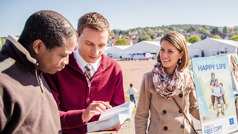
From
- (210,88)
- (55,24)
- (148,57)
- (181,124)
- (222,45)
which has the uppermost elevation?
(55,24)

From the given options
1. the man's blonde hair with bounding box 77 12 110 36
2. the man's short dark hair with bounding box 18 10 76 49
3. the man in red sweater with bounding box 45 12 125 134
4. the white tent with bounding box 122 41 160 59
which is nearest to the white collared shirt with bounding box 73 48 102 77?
the man in red sweater with bounding box 45 12 125 134

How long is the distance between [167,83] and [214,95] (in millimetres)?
558

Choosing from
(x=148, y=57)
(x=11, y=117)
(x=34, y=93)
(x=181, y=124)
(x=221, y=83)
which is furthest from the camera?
(x=148, y=57)

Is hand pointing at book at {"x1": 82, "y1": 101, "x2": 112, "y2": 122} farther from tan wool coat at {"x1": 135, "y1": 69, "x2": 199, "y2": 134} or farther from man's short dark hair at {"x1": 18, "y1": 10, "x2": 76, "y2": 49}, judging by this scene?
tan wool coat at {"x1": 135, "y1": 69, "x2": 199, "y2": 134}

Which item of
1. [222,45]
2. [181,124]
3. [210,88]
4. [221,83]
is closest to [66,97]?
[181,124]

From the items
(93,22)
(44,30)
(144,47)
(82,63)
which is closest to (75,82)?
(82,63)

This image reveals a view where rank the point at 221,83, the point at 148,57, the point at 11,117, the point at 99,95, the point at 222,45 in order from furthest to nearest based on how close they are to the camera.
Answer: the point at 148,57 → the point at 222,45 → the point at 221,83 → the point at 99,95 → the point at 11,117

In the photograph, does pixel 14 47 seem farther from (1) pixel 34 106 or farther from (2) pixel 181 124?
(2) pixel 181 124

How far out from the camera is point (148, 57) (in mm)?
41938

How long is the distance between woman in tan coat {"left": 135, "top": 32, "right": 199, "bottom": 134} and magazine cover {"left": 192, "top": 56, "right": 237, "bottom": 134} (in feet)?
0.43

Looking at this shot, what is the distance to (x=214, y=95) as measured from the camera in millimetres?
2076

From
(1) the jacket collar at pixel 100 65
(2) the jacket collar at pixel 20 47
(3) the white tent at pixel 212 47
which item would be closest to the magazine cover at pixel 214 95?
(1) the jacket collar at pixel 100 65

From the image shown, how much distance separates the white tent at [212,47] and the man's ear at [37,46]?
128 feet

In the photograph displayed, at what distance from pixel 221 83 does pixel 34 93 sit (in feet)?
6.38
